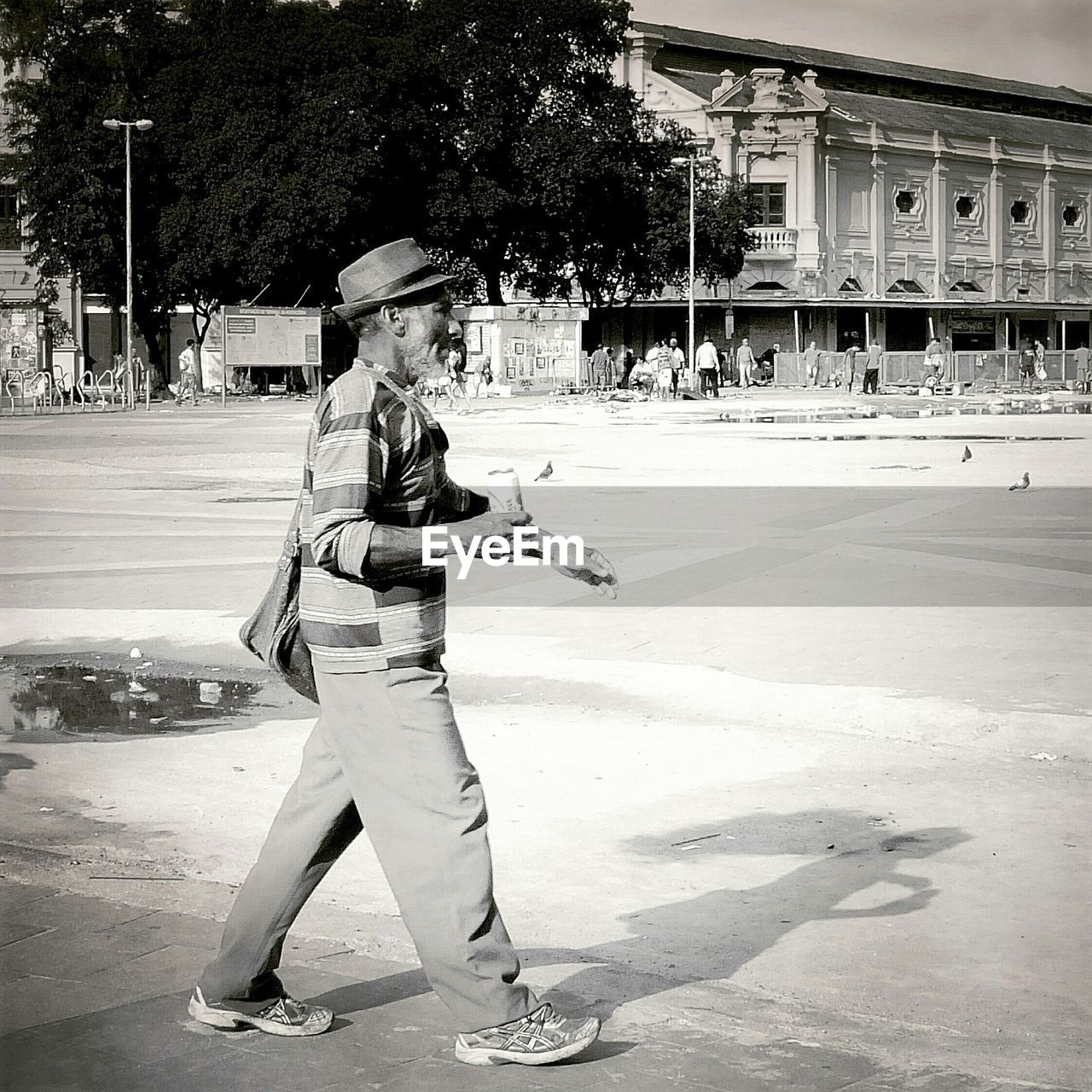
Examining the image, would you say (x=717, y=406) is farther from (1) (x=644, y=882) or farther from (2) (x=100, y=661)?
(1) (x=644, y=882)

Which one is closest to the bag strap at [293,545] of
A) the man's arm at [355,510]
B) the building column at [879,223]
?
the man's arm at [355,510]

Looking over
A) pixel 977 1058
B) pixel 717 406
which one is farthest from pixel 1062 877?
pixel 717 406

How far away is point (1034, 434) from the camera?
27859 millimetres

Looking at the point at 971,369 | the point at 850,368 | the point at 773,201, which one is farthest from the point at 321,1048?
the point at 773,201

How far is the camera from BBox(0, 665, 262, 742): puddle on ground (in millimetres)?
7285

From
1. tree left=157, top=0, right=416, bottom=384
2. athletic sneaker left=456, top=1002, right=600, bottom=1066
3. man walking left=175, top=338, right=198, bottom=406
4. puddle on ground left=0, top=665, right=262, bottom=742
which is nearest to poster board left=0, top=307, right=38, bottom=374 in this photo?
man walking left=175, top=338, right=198, bottom=406

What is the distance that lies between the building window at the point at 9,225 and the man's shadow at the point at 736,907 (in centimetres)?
5656

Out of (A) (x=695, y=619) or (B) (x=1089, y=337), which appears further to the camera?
(B) (x=1089, y=337)

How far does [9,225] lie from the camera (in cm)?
5931

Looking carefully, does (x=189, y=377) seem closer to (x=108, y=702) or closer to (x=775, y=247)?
(x=775, y=247)

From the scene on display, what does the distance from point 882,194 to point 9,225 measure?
36.0 metres

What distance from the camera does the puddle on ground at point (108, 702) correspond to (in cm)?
729

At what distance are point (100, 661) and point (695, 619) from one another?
2.95m

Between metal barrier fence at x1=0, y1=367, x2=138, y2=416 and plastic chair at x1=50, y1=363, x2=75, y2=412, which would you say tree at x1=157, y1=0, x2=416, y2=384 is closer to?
metal barrier fence at x1=0, y1=367, x2=138, y2=416
